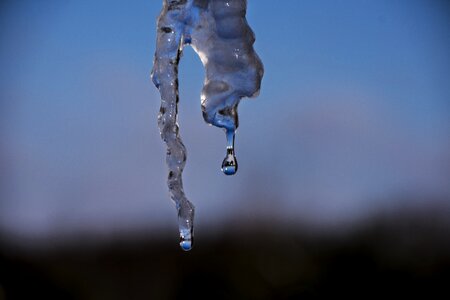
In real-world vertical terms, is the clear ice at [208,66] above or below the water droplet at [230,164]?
above

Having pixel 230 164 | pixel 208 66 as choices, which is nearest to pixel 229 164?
pixel 230 164

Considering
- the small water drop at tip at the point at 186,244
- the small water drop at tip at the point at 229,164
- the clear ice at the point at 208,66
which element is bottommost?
the small water drop at tip at the point at 186,244

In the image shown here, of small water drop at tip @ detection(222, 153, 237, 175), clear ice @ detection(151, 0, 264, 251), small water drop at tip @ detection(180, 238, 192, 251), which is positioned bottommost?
small water drop at tip @ detection(180, 238, 192, 251)

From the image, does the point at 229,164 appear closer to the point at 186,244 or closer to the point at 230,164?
the point at 230,164

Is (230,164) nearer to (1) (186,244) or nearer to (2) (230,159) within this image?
(2) (230,159)

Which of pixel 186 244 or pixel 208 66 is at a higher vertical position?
pixel 208 66

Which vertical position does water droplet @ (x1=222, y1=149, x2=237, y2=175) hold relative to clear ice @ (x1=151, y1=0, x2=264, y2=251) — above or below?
below

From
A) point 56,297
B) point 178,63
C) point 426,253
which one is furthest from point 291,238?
point 178,63

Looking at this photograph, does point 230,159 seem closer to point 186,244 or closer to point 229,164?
point 229,164

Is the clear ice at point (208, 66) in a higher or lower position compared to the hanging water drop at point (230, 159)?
higher
